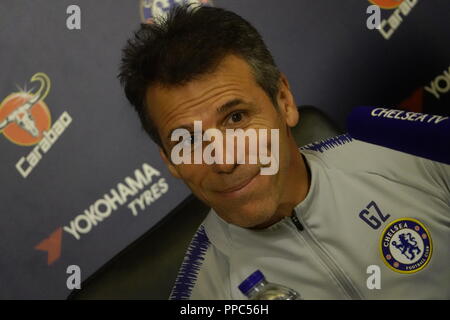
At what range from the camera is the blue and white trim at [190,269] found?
98 cm

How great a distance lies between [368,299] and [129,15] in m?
0.83

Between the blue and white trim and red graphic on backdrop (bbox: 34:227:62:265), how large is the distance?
1.60 ft

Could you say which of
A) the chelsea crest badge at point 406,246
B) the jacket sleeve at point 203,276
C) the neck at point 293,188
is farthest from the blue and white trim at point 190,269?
the chelsea crest badge at point 406,246

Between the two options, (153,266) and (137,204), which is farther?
(137,204)

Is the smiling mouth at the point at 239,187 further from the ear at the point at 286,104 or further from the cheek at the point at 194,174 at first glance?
the ear at the point at 286,104

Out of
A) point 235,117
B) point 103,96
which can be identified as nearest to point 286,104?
point 235,117

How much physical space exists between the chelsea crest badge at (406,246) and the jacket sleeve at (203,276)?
0.97 feet

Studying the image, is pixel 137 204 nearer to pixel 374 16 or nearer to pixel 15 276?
pixel 15 276

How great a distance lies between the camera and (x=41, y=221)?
1343 mm

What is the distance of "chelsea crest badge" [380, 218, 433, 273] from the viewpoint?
3.15ft

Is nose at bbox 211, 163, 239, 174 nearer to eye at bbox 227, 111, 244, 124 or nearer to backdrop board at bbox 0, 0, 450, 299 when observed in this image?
eye at bbox 227, 111, 244, 124

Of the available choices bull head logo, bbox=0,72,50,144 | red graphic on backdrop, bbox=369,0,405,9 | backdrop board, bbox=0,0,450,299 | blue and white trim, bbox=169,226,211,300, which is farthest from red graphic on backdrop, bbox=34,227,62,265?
red graphic on backdrop, bbox=369,0,405,9

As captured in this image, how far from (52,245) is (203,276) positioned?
0.56 metres
